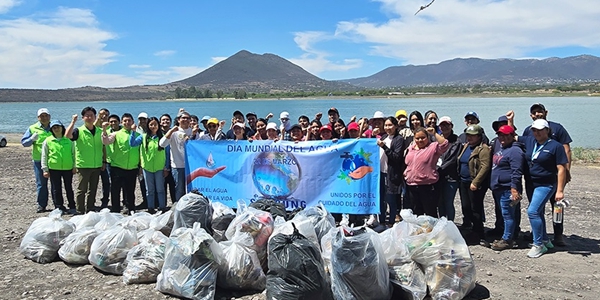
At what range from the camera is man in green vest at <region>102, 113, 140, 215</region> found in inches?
299

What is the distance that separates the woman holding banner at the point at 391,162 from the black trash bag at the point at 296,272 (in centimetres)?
239

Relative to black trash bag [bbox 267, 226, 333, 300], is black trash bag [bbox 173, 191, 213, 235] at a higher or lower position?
higher

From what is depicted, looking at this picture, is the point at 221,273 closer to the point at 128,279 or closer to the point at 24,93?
the point at 128,279

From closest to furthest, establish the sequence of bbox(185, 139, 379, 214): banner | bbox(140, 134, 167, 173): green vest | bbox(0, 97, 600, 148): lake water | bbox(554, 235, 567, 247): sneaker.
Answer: bbox(554, 235, 567, 247): sneaker, bbox(185, 139, 379, 214): banner, bbox(140, 134, 167, 173): green vest, bbox(0, 97, 600, 148): lake water

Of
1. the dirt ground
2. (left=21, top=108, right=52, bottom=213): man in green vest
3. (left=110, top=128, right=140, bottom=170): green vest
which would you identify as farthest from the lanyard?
(left=21, top=108, right=52, bottom=213): man in green vest

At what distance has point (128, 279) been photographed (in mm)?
4918

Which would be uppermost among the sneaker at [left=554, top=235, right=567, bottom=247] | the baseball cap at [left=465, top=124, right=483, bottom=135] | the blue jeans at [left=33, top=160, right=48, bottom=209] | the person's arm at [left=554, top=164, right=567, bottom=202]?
the baseball cap at [left=465, top=124, right=483, bottom=135]

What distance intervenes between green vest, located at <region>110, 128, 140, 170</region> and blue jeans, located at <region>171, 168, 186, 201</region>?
670 millimetres

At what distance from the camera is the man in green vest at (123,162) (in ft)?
25.0

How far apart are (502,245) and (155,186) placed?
17.6 feet

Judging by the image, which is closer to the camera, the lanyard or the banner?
the lanyard

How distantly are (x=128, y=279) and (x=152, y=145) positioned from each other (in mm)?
3016

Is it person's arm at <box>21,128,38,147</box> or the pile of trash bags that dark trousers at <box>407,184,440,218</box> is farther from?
person's arm at <box>21,128,38,147</box>

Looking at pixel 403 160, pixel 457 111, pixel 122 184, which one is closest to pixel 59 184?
pixel 122 184
